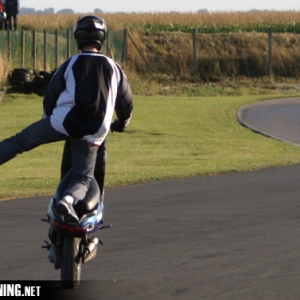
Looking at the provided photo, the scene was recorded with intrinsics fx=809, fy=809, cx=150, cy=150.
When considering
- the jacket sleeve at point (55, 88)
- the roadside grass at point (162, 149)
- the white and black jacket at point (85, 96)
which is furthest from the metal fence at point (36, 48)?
the white and black jacket at point (85, 96)

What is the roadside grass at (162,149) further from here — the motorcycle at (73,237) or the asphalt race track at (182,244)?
the motorcycle at (73,237)

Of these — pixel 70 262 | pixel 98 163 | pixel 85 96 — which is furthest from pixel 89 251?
pixel 85 96

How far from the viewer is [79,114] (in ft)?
18.7

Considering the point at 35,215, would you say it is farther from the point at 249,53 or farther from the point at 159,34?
the point at 159,34

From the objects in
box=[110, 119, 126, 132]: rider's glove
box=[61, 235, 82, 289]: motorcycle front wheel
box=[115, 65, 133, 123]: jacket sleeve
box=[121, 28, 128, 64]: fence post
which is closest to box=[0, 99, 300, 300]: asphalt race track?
box=[61, 235, 82, 289]: motorcycle front wheel

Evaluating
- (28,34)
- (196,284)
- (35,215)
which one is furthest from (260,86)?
(196,284)

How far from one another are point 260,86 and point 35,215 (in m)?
29.8

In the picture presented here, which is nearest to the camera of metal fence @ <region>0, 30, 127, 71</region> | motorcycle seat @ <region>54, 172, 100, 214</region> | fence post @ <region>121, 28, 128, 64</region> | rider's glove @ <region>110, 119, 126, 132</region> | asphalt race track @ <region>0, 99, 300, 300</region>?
motorcycle seat @ <region>54, 172, 100, 214</region>

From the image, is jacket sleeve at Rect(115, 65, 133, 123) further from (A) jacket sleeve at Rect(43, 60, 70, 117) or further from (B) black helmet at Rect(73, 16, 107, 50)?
(A) jacket sleeve at Rect(43, 60, 70, 117)

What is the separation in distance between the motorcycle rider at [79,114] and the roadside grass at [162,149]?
15.5ft

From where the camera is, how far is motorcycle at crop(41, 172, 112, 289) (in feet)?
18.2

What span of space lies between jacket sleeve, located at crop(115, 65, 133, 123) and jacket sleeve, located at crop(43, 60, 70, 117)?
1.44 ft

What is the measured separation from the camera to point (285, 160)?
1462cm

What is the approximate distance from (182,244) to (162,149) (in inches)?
384
